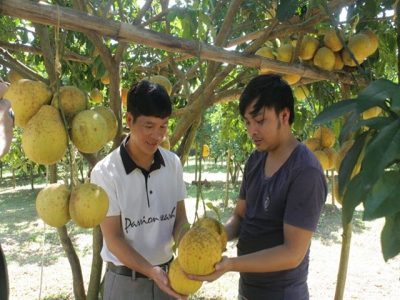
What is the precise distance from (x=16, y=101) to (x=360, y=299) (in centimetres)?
437

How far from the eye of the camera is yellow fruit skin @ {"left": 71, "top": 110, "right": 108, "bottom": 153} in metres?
1.08

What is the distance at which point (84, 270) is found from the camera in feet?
16.5

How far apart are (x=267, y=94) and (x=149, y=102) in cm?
54

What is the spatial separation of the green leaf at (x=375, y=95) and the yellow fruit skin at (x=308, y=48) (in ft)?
5.27

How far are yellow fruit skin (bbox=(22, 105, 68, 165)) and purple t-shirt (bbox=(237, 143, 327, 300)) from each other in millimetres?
918

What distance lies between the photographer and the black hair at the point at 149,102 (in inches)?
64.6

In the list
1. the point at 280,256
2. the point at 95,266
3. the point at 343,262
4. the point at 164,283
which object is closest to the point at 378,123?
the point at 280,256

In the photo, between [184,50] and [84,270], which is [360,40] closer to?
[184,50]

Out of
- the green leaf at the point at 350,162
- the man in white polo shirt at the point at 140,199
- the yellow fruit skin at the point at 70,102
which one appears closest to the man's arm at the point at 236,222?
the man in white polo shirt at the point at 140,199

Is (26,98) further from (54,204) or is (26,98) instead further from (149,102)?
(149,102)

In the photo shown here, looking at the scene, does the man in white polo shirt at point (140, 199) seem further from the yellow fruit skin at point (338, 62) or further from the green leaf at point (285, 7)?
the yellow fruit skin at point (338, 62)

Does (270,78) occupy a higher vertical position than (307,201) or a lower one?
higher

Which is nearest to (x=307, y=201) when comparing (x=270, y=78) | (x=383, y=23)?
(x=270, y=78)

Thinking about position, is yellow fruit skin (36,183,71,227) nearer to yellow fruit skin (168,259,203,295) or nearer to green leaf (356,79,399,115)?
yellow fruit skin (168,259,203,295)
